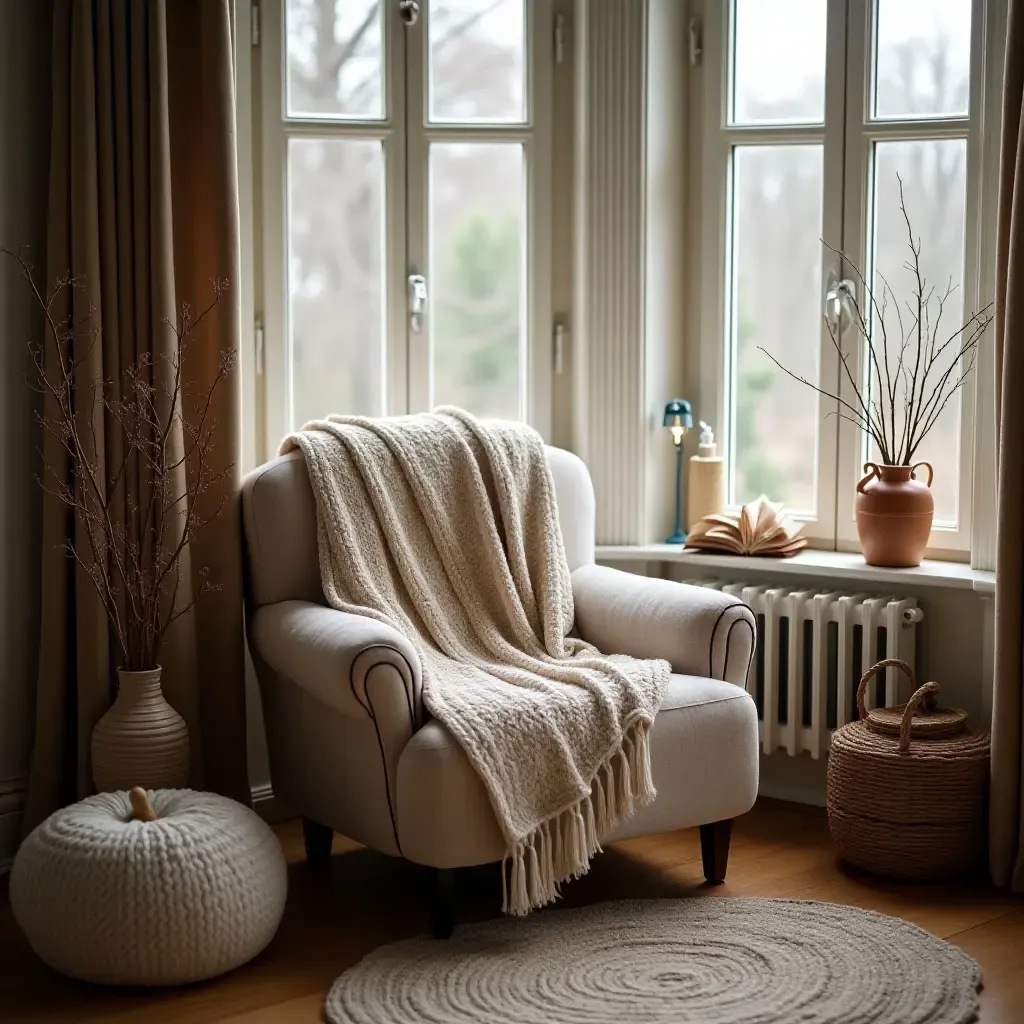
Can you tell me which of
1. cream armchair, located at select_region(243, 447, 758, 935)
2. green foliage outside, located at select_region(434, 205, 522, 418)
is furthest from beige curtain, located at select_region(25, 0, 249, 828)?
green foliage outside, located at select_region(434, 205, 522, 418)

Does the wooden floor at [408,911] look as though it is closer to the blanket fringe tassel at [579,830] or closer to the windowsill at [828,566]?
the blanket fringe tassel at [579,830]

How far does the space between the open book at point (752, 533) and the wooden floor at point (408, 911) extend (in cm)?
67

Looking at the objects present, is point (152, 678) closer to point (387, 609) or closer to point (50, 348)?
point (387, 609)

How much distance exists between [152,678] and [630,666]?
990 millimetres

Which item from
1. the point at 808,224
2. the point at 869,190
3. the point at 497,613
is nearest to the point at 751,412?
the point at 808,224

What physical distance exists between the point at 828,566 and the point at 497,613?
880 mm

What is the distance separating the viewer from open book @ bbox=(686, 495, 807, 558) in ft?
11.6

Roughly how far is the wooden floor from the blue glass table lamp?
775mm

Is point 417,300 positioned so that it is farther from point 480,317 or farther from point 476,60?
point 476,60

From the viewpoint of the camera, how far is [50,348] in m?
2.96

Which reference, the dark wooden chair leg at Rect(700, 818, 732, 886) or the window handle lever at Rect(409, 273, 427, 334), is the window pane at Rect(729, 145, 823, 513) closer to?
the window handle lever at Rect(409, 273, 427, 334)

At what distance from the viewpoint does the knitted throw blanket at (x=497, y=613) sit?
2602 mm

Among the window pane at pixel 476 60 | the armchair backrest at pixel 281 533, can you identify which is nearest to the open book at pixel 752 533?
the armchair backrest at pixel 281 533

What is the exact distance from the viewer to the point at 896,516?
3.35 meters
